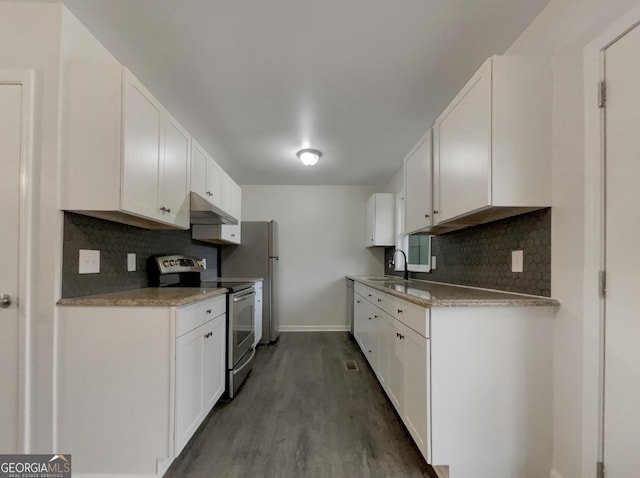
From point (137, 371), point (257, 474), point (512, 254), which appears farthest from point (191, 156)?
point (512, 254)

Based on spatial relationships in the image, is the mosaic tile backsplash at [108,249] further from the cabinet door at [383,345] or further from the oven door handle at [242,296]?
the cabinet door at [383,345]

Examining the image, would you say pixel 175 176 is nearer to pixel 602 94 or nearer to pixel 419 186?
pixel 419 186

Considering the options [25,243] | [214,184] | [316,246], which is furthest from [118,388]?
[316,246]

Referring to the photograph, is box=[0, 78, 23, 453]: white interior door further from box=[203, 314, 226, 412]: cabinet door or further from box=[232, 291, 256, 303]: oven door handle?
box=[232, 291, 256, 303]: oven door handle

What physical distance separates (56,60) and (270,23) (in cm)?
108

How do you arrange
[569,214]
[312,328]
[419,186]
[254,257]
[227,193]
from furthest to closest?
[312,328] → [254,257] → [227,193] → [419,186] → [569,214]

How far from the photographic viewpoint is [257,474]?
153cm

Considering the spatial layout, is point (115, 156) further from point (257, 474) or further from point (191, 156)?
point (257, 474)

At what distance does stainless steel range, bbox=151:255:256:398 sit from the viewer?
234 cm

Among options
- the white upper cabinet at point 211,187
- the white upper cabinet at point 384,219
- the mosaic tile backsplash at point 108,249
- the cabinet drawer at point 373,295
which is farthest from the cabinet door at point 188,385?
the white upper cabinet at point 384,219

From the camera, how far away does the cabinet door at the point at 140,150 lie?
59.2 inches

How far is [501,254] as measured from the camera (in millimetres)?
1847

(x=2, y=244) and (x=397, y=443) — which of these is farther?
(x=397, y=443)

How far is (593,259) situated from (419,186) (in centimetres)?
124
